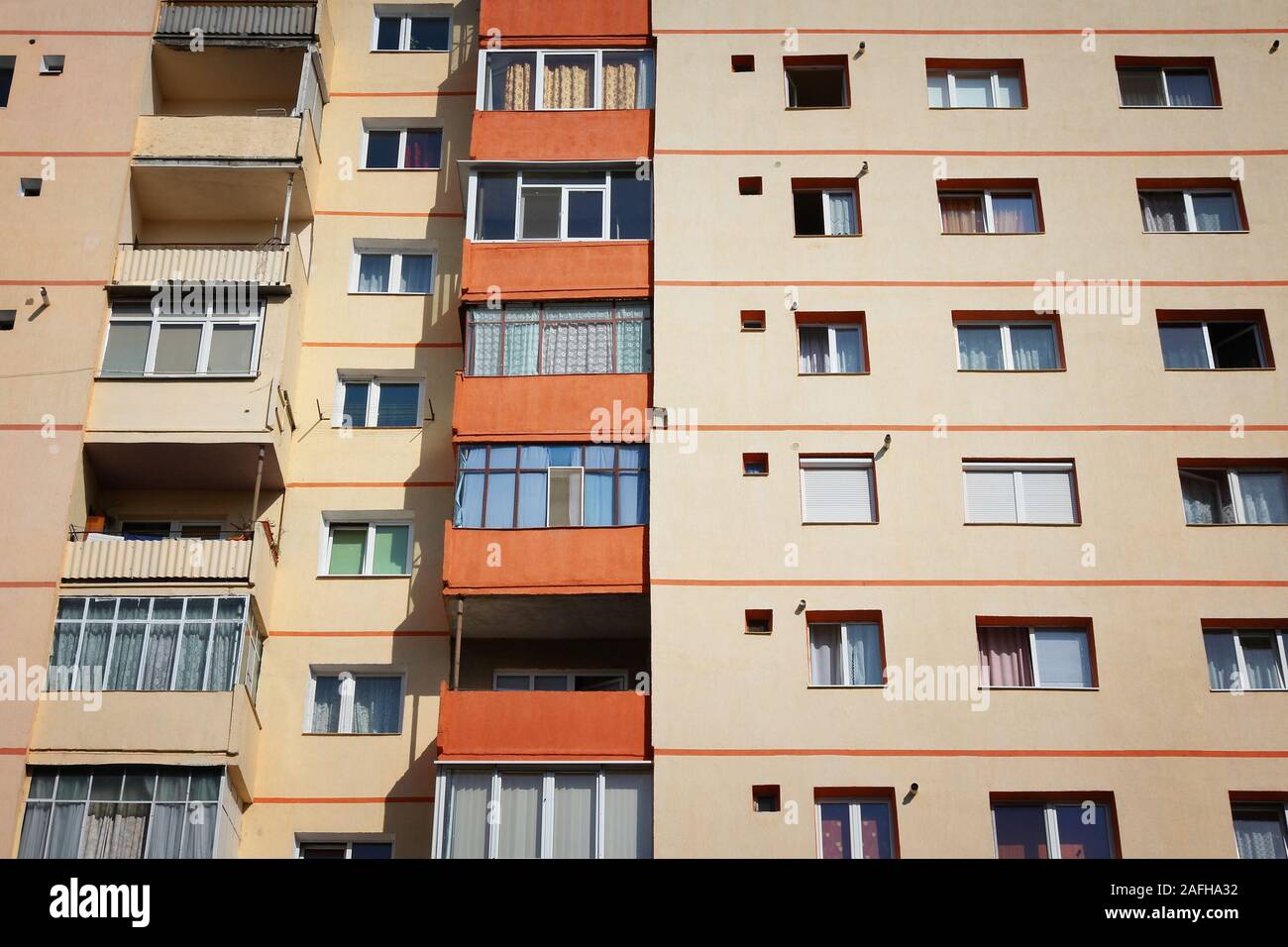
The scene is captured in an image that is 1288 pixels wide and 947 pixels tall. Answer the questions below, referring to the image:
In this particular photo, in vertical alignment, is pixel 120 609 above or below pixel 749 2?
below

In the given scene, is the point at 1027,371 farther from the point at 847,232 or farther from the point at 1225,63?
the point at 1225,63

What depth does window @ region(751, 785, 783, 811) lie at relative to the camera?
2280cm

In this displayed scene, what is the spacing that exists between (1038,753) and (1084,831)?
1.26m

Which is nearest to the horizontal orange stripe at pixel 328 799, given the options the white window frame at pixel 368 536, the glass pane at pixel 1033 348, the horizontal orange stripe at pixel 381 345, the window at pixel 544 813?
the window at pixel 544 813

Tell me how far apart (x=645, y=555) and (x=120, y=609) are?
26.6 feet

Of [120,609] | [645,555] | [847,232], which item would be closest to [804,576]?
[645,555]

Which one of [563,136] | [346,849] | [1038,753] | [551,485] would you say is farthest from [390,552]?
[1038,753]

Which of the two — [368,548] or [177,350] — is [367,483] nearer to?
[368,548]

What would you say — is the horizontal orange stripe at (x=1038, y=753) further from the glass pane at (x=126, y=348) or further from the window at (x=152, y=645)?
the glass pane at (x=126, y=348)

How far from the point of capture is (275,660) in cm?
2522

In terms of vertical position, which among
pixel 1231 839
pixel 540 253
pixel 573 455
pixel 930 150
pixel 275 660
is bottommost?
pixel 1231 839

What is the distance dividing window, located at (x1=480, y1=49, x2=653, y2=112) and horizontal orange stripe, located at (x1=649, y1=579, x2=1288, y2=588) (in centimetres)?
963

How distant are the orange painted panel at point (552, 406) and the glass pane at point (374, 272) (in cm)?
366

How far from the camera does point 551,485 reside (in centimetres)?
2545
